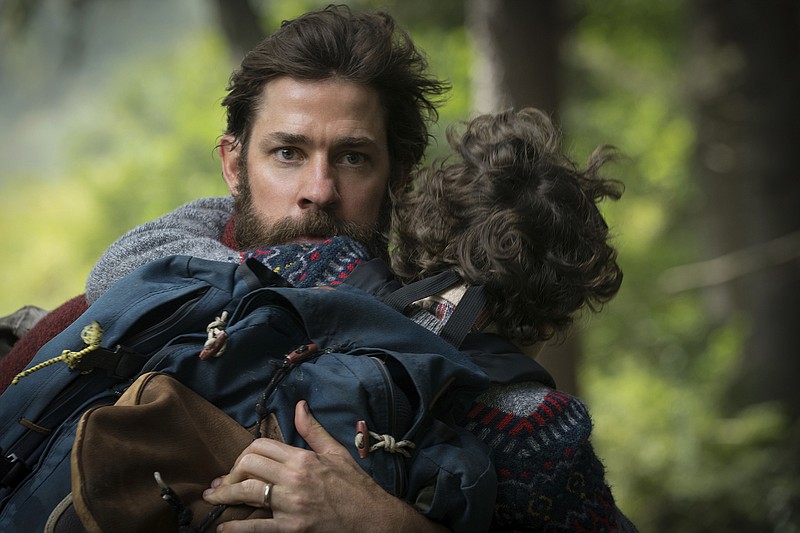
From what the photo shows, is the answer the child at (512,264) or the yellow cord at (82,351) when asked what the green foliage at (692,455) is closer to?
the child at (512,264)

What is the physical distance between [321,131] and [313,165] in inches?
4.0

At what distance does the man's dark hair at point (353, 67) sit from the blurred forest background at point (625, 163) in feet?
1.89

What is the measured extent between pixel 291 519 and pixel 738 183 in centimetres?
1152

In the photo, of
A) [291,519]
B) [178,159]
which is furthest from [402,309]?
[178,159]

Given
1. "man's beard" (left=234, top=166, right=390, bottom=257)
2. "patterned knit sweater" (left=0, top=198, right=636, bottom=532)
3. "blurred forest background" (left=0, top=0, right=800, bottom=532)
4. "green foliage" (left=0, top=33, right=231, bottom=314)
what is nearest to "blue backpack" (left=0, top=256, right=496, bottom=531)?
"patterned knit sweater" (left=0, top=198, right=636, bottom=532)

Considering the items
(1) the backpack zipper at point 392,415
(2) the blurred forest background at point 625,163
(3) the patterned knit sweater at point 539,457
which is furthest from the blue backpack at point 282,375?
(2) the blurred forest background at point 625,163

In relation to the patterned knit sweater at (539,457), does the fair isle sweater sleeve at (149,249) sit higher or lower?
higher

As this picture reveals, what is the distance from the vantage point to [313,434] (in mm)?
1942

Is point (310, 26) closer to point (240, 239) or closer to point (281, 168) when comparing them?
point (281, 168)

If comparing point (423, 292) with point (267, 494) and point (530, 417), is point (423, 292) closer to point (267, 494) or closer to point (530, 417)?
point (530, 417)

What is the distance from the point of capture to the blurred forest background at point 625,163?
6820mm

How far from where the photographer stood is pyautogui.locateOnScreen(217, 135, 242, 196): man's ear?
3.06 metres

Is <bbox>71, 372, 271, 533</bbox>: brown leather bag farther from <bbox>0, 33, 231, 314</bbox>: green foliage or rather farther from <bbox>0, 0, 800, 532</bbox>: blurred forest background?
<bbox>0, 33, 231, 314</bbox>: green foliage

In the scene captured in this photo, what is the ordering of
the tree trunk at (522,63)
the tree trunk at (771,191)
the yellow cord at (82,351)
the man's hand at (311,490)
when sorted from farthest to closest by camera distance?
the tree trunk at (771,191)
the tree trunk at (522,63)
the yellow cord at (82,351)
the man's hand at (311,490)
